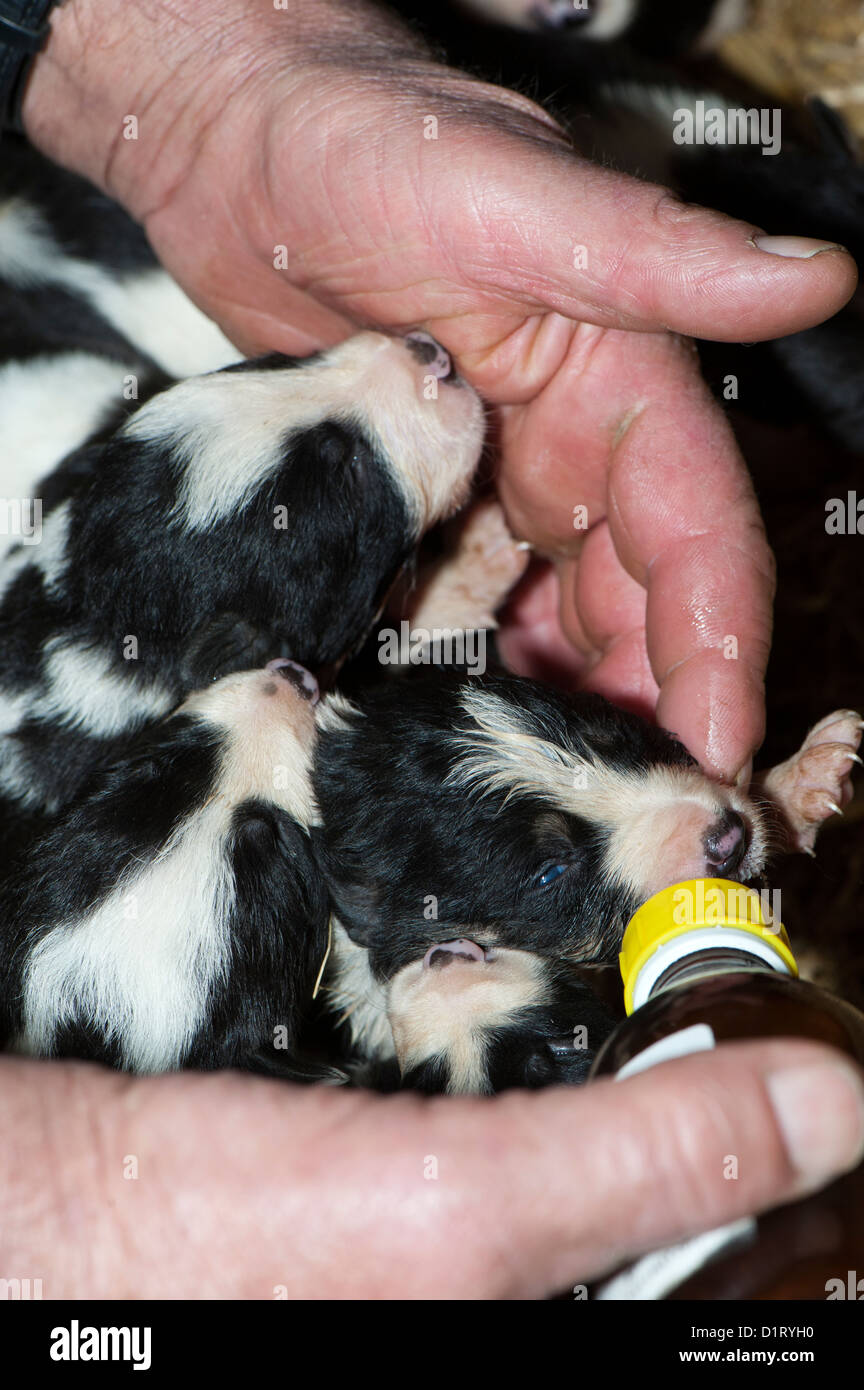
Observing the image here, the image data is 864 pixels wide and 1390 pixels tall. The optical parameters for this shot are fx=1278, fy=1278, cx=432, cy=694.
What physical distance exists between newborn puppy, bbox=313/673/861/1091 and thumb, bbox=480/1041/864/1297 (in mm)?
718

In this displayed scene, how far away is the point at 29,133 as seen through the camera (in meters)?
3.34

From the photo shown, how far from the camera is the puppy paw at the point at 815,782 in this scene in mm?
2529

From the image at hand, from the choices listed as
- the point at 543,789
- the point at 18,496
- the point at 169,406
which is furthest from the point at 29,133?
the point at 543,789

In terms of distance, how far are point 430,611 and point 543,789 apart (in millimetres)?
941

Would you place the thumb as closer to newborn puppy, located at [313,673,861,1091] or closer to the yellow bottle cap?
the yellow bottle cap

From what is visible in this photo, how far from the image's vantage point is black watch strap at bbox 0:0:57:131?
300cm

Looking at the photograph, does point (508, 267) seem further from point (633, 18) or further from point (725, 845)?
point (633, 18)

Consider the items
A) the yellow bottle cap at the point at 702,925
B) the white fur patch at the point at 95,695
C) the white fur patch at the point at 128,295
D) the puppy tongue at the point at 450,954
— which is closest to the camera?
the yellow bottle cap at the point at 702,925

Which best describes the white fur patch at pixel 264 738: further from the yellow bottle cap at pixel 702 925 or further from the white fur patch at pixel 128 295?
the white fur patch at pixel 128 295

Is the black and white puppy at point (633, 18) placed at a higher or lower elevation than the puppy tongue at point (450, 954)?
higher

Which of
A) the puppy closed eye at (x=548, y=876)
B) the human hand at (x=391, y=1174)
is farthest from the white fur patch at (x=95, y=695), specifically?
the human hand at (x=391, y=1174)

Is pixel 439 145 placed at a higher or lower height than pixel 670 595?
higher

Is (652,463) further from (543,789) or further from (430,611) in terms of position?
(543,789)

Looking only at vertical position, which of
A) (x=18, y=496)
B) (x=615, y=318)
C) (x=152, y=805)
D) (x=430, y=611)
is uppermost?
(x=615, y=318)
